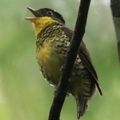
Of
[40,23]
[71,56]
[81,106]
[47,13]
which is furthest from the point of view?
[47,13]

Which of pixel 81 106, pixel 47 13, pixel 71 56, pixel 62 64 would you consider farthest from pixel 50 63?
pixel 71 56

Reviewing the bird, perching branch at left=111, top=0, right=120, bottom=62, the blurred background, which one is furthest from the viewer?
the blurred background

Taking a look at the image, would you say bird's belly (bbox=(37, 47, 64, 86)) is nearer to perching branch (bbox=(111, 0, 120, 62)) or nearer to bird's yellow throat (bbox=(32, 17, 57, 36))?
bird's yellow throat (bbox=(32, 17, 57, 36))

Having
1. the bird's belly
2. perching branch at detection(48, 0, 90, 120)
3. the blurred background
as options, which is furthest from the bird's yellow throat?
perching branch at detection(48, 0, 90, 120)

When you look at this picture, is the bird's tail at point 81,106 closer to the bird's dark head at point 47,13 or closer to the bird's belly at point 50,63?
the bird's belly at point 50,63

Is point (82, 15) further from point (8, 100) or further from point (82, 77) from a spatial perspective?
point (8, 100)

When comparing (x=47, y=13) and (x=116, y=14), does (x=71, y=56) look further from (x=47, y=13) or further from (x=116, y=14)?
(x=47, y=13)

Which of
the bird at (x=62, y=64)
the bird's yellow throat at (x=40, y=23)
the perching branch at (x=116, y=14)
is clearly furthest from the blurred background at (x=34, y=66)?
the perching branch at (x=116, y=14)
